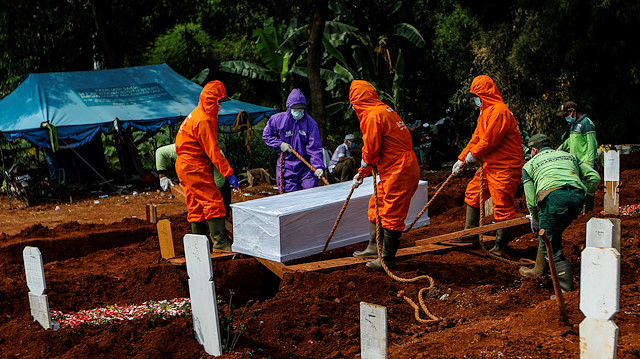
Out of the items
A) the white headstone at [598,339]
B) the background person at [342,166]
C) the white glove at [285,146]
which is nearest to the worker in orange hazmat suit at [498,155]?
the white glove at [285,146]

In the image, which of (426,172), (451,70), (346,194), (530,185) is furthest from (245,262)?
(451,70)

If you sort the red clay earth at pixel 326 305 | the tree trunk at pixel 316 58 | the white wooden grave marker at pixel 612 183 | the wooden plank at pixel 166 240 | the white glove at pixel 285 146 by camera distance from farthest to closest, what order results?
1. the tree trunk at pixel 316 58
2. the white glove at pixel 285 146
3. the white wooden grave marker at pixel 612 183
4. the wooden plank at pixel 166 240
5. the red clay earth at pixel 326 305

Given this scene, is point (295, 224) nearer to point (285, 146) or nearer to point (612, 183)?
point (285, 146)

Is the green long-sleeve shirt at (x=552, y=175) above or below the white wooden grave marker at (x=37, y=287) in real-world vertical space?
above

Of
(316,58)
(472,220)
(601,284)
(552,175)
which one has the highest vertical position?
(316,58)

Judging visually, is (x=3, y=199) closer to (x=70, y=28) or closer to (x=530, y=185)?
(x=70, y=28)

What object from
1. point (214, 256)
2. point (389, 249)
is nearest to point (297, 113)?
point (214, 256)

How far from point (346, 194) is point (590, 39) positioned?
422 inches

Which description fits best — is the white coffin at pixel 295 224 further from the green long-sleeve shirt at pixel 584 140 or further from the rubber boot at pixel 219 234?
the green long-sleeve shirt at pixel 584 140

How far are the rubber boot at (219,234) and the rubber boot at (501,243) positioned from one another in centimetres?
301

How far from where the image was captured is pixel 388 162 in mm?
6844

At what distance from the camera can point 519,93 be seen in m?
19.6

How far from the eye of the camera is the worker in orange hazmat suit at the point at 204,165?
7453 mm

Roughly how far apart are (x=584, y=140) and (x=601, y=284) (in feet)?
23.5
